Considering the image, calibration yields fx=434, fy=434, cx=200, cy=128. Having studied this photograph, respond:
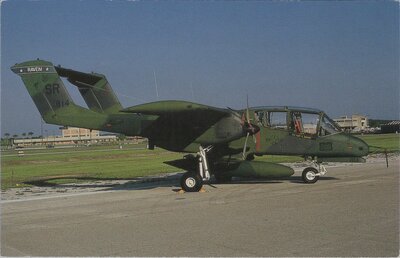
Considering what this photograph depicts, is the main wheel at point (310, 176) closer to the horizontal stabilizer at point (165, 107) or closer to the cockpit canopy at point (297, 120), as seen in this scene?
the cockpit canopy at point (297, 120)

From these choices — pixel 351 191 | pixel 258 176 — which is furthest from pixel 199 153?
pixel 351 191

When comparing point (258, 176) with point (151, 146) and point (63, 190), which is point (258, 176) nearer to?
point (151, 146)

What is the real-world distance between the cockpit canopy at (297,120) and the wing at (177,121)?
2073 millimetres

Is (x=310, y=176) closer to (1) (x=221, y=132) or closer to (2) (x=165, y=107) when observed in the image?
(1) (x=221, y=132)

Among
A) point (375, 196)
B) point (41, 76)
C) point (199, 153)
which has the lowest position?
point (375, 196)

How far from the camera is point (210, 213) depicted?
33.7ft

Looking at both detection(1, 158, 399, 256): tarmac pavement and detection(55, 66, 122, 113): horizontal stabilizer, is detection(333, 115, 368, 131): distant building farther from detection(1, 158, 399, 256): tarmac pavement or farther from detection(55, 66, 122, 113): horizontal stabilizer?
detection(55, 66, 122, 113): horizontal stabilizer

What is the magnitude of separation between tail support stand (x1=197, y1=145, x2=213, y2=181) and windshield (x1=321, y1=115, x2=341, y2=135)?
14.6ft

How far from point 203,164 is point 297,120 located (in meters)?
4.22

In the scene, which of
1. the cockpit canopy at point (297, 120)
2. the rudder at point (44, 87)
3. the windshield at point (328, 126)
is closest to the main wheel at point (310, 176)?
the cockpit canopy at point (297, 120)

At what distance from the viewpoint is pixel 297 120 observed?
17.0 metres

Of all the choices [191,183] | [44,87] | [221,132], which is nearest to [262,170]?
[221,132]

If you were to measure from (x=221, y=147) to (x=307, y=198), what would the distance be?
5536mm

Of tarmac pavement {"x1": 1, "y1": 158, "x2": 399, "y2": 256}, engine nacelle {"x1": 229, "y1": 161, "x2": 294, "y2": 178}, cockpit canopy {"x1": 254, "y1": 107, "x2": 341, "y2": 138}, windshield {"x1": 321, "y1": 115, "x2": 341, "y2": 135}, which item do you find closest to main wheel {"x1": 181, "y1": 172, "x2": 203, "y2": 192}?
tarmac pavement {"x1": 1, "y1": 158, "x2": 399, "y2": 256}
